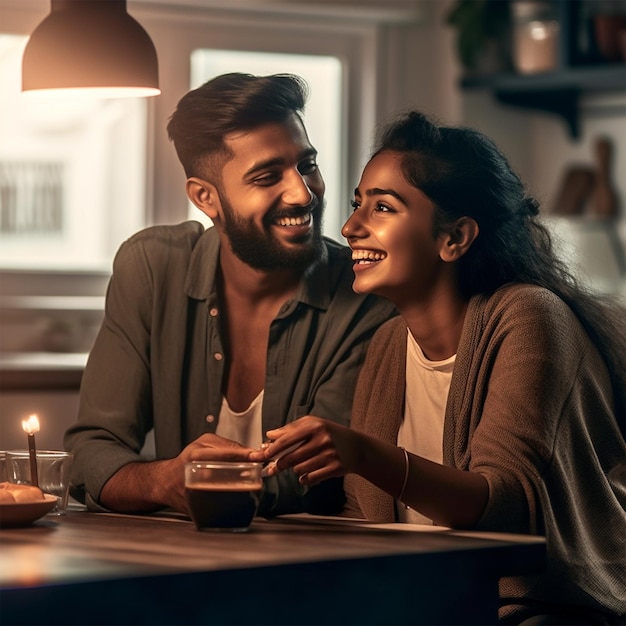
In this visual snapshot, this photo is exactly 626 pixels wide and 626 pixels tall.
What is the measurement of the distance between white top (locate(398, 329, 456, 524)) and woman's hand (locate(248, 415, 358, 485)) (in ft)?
1.41

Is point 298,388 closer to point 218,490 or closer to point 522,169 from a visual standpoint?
point 218,490

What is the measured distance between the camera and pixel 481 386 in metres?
2.00

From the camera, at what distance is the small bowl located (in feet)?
5.47

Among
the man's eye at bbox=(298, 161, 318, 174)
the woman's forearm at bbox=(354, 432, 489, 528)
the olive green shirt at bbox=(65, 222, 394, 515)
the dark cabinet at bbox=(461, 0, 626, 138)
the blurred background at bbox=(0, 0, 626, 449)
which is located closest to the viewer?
the woman's forearm at bbox=(354, 432, 489, 528)

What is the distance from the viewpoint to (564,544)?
1912mm

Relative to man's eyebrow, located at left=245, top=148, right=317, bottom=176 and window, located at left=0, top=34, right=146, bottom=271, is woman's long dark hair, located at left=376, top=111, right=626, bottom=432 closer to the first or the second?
man's eyebrow, located at left=245, top=148, right=317, bottom=176

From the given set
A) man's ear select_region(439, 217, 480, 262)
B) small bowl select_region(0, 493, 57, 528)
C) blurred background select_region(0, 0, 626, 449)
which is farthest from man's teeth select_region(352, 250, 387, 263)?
blurred background select_region(0, 0, 626, 449)

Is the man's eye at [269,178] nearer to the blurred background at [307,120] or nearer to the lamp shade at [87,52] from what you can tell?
the lamp shade at [87,52]

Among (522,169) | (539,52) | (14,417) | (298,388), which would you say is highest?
(539,52)

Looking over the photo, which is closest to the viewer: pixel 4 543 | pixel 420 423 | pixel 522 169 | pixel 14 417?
pixel 4 543

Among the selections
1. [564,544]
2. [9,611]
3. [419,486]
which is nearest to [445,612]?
[419,486]

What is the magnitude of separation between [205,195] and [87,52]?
1.47 feet

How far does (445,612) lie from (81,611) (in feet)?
1.54

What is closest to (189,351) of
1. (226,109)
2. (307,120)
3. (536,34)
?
(226,109)
